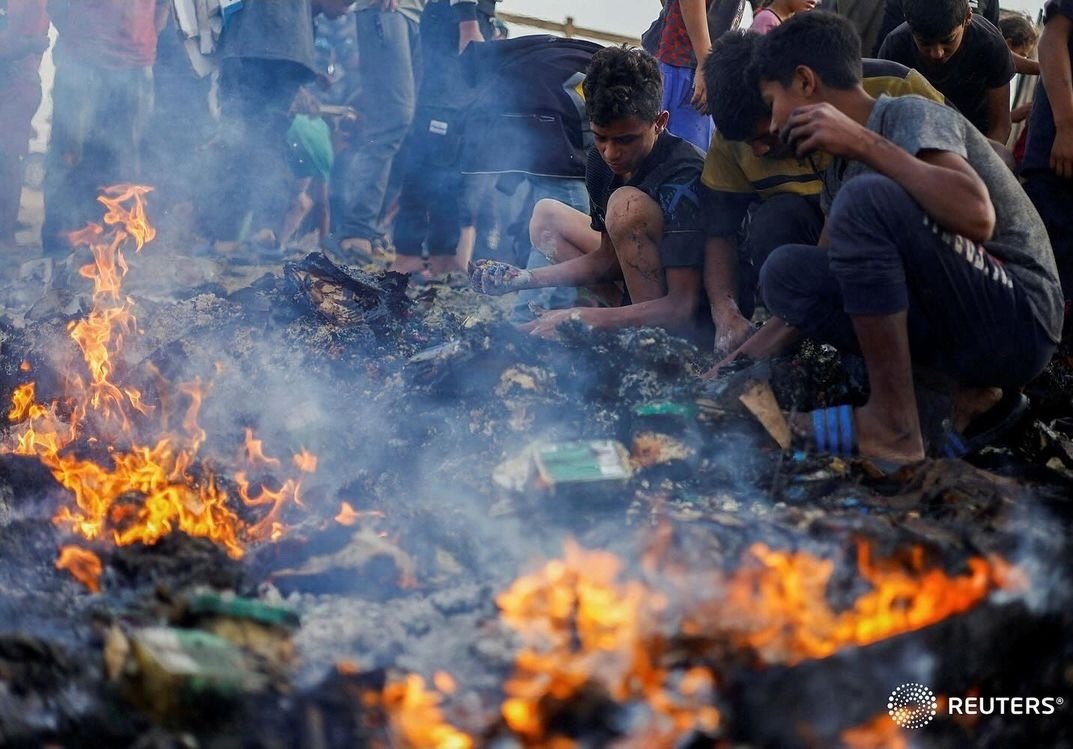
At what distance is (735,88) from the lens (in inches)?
153

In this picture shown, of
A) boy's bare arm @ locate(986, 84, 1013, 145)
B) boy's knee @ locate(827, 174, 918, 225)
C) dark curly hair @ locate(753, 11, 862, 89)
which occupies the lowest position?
boy's knee @ locate(827, 174, 918, 225)

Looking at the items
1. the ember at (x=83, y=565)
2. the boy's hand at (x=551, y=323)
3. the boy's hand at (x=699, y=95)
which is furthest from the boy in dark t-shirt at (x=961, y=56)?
the ember at (x=83, y=565)

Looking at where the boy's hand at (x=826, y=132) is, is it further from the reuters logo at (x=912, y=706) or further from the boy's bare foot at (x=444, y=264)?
the boy's bare foot at (x=444, y=264)

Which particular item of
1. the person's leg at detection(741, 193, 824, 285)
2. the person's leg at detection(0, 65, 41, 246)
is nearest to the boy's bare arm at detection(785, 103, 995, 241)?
the person's leg at detection(741, 193, 824, 285)

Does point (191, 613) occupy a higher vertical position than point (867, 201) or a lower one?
lower

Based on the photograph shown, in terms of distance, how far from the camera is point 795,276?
11.7ft

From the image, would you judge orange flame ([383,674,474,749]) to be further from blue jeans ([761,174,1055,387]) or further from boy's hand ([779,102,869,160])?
boy's hand ([779,102,869,160])

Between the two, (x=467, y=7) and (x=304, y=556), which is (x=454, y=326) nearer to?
(x=304, y=556)

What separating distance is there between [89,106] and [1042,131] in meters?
5.82

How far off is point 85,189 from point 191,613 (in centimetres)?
486

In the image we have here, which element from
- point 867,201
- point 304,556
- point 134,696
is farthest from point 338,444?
point 867,201

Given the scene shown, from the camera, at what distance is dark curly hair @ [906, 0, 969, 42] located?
4.40 m

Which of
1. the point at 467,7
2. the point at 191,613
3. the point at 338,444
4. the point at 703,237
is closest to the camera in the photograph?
the point at 191,613

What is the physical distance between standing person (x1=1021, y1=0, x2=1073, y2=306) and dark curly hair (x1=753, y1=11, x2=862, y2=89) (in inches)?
55.8
